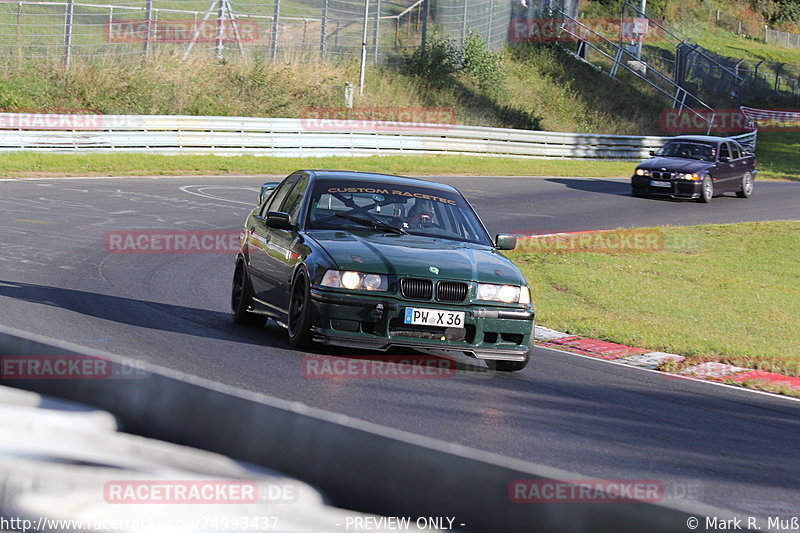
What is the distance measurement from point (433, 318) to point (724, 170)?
21819mm

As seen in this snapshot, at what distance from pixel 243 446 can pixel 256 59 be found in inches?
1423

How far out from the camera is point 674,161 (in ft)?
93.0

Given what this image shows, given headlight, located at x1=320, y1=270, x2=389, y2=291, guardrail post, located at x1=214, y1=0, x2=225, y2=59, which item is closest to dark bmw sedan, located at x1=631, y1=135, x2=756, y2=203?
guardrail post, located at x1=214, y1=0, x2=225, y2=59

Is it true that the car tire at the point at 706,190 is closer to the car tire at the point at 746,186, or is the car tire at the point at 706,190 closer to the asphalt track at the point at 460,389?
the car tire at the point at 746,186

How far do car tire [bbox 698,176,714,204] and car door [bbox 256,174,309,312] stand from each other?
63.4ft

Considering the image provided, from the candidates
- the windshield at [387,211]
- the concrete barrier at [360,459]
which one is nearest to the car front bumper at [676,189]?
the windshield at [387,211]

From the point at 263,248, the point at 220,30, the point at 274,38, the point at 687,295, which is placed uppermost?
the point at 220,30

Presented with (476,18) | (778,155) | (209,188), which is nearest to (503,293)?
(209,188)

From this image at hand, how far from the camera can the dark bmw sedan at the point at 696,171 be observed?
90.7 ft

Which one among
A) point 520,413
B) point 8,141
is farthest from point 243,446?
point 8,141

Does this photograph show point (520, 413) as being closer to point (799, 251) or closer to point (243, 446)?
point (243, 446)

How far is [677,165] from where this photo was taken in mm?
28016

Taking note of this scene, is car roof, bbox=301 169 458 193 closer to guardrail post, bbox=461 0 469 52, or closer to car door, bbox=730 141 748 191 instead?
car door, bbox=730 141 748 191

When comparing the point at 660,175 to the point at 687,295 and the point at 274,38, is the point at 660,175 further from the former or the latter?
the point at 274,38
